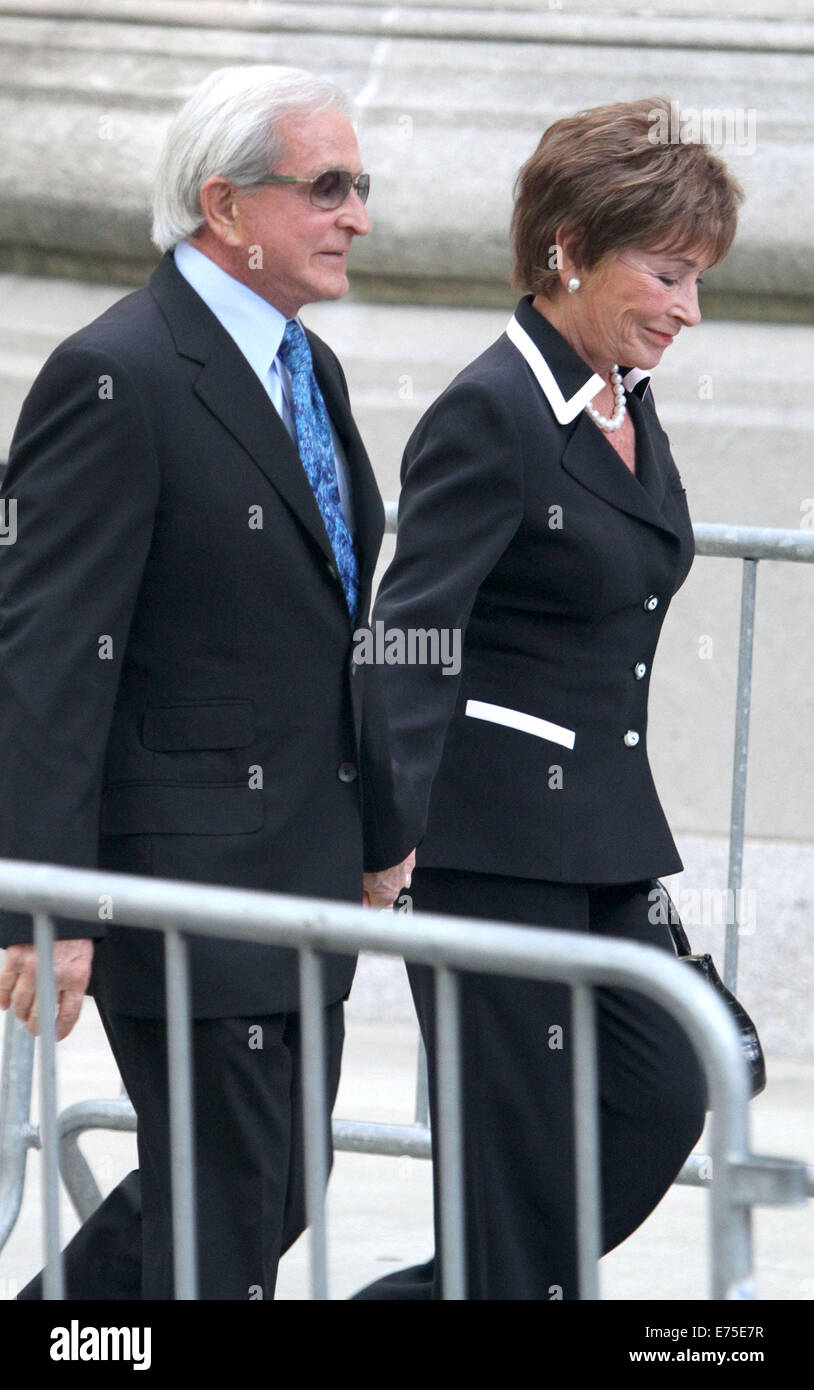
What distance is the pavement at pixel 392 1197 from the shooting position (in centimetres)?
398

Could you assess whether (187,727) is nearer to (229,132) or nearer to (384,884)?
(384,884)

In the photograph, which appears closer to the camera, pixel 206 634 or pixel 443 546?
pixel 206 634

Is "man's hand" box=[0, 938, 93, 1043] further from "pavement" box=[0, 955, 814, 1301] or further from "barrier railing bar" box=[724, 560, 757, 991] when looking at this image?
"barrier railing bar" box=[724, 560, 757, 991]

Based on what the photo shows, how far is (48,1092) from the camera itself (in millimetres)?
2316

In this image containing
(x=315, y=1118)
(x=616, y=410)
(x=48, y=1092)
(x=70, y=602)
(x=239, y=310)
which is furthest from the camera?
(x=616, y=410)

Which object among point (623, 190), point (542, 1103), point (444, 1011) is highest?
point (623, 190)

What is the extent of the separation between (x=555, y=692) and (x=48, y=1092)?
0.96 m

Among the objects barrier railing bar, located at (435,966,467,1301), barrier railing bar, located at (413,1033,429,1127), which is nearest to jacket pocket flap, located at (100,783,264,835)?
barrier railing bar, located at (435,966,467,1301)

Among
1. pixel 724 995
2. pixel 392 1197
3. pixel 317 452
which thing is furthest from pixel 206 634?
pixel 392 1197

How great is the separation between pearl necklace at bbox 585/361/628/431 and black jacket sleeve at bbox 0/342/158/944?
744 millimetres

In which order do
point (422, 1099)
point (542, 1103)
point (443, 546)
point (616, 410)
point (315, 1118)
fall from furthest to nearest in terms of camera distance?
point (422, 1099), point (616, 410), point (542, 1103), point (443, 546), point (315, 1118)

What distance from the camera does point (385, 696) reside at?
294 centimetres

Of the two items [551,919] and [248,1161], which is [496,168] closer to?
[551,919]

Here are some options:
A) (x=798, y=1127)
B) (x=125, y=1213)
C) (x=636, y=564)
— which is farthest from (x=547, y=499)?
(x=798, y=1127)
